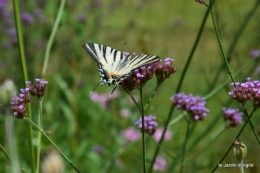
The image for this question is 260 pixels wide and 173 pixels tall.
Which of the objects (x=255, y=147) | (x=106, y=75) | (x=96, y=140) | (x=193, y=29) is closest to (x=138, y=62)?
(x=106, y=75)

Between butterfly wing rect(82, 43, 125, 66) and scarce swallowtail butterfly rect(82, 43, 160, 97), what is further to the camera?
butterfly wing rect(82, 43, 125, 66)

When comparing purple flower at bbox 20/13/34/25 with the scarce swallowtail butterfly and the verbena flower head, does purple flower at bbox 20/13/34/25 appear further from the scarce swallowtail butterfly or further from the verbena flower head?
the verbena flower head

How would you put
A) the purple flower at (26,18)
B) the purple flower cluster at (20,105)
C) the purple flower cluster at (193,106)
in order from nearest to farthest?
the purple flower cluster at (20,105) < the purple flower cluster at (193,106) < the purple flower at (26,18)

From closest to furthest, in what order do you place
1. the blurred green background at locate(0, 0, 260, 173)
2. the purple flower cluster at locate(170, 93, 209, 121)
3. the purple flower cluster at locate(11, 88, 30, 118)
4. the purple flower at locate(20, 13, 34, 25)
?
the purple flower cluster at locate(11, 88, 30, 118) → the purple flower cluster at locate(170, 93, 209, 121) → the blurred green background at locate(0, 0, 260, 173) → the purple flower at locate(20, 13, 34, 25)

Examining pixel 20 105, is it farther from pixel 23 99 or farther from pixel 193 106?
pixel 193 106

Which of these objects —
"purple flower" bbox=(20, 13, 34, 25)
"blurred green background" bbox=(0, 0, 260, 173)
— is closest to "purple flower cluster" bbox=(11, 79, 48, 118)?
Result: "blurred green background" bbox=(0, 0, 260, 173)

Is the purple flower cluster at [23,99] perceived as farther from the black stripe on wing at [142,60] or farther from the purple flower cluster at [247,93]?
the purple flower cluster at [247,93]

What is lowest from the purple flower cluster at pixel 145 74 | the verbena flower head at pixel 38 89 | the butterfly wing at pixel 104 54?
the verbena flower head at pixel 38 89

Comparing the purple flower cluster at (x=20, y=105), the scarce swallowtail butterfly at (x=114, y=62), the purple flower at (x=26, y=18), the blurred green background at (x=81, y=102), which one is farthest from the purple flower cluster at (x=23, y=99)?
the purple flower at (x=26, y=18)
